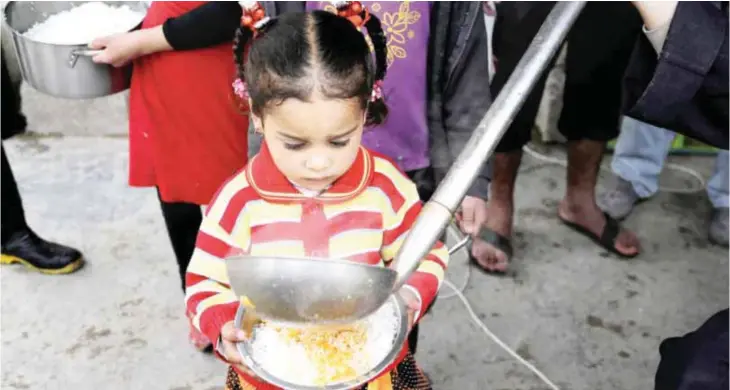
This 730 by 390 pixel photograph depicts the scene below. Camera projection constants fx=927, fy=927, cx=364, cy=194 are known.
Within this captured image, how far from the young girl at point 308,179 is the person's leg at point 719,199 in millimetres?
1511

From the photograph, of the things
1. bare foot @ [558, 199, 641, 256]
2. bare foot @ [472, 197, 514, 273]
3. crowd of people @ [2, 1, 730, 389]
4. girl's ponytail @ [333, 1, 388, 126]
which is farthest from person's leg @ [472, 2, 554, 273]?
girl's ponytail @ [333, 1, 388, 126]

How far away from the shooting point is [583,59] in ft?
8.09

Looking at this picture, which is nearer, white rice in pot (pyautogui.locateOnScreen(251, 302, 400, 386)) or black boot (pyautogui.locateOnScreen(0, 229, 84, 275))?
white rice in pot (pyautogui.locateOnScreen(251, 302, 400, 386))

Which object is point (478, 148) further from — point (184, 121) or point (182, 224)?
point (182, 224)

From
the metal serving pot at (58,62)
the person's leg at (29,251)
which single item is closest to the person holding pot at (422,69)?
the metal serving pot at (58,62)

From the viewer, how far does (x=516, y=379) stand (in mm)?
2244

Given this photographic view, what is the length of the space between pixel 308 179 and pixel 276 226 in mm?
96

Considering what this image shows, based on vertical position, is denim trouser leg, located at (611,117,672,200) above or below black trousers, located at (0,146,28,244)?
below

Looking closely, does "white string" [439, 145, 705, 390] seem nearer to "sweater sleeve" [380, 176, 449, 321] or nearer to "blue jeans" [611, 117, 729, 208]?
"blue jeans" [611, 117, 729, 208]

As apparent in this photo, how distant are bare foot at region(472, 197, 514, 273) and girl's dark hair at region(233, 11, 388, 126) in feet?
4.25

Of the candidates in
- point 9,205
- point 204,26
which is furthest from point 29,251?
point 204,26

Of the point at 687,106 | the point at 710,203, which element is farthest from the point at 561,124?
the point at 687,106

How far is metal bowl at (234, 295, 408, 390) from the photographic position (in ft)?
4.36

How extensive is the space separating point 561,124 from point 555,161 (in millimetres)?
458
